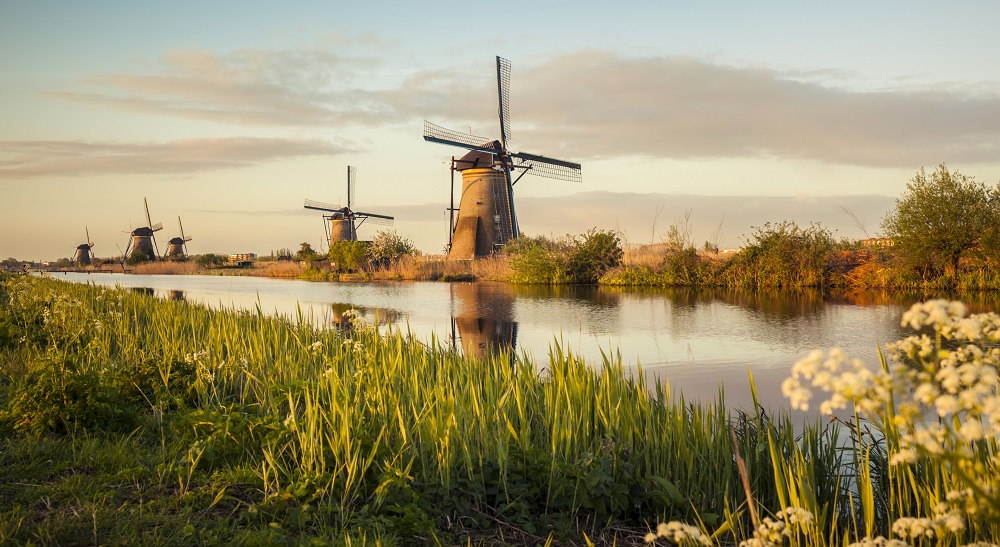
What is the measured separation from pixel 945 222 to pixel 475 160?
23402 mm

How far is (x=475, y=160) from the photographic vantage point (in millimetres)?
37094

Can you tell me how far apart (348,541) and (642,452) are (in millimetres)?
1841

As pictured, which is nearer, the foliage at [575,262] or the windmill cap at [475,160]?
the foliage at [575,262]

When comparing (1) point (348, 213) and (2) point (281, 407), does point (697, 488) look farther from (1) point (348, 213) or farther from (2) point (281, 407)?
(1) point (348, 213)

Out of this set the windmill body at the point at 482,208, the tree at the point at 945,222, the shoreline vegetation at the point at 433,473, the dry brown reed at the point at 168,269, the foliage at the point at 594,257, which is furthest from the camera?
the dry brown reed at the point at 168,269

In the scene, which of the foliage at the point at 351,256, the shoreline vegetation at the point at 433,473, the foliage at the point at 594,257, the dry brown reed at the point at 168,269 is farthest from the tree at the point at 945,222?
the dry brown reed at the point at 168,269

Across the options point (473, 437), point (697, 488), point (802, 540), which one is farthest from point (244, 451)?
point (802, 540)

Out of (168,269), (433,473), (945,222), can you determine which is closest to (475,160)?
(945,222)

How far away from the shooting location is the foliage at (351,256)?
137 ft

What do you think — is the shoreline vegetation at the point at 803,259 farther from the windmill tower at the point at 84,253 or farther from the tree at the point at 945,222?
the windmill tower at the point at 84,253

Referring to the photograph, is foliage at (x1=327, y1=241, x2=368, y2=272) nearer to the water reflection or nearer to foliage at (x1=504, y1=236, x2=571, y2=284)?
foliage at (x1=504, y1=236, x2=571, y2=284)

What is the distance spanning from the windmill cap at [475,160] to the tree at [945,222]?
2141 centimetres

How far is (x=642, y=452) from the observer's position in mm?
3758

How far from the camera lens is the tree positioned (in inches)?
744
